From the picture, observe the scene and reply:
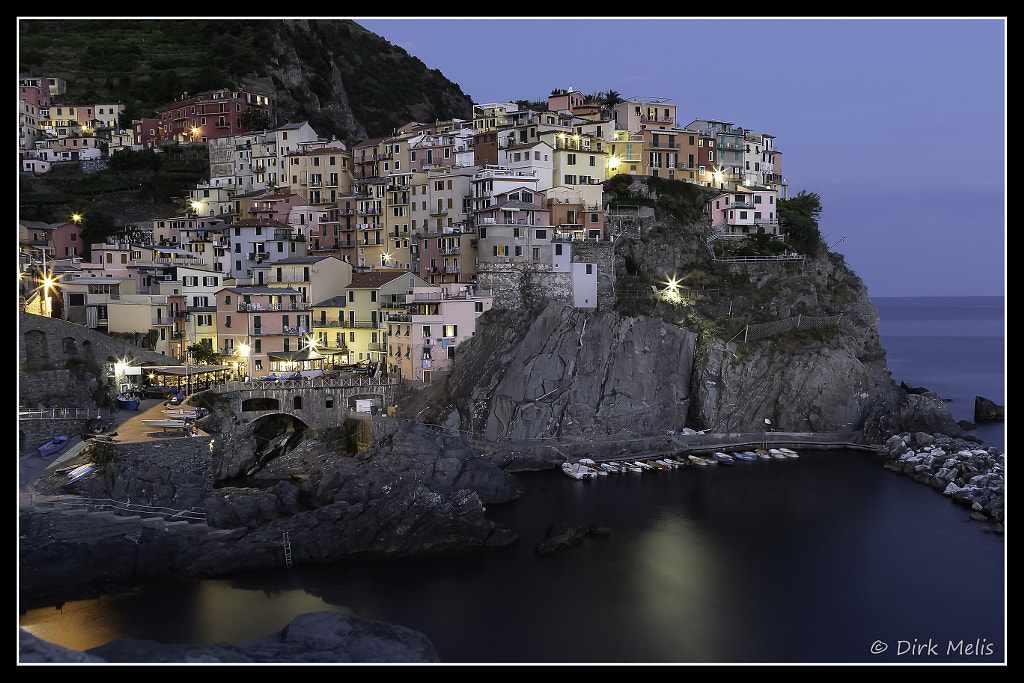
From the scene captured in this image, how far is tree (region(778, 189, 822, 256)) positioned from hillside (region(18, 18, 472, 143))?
38.3m

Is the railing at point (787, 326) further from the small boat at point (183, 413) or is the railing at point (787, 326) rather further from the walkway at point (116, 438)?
the walkway at point (116, 438)

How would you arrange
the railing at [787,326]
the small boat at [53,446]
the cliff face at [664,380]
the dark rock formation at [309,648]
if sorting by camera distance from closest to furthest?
the dark rock formation at [309,648] → the small boat at [53,446] → the cliff face at [664,380] → the railing at [787,326]

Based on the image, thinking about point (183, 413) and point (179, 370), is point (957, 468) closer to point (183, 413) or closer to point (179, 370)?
point (183, 413)

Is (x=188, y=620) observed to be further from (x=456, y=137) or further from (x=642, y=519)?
(x=456, y=137)

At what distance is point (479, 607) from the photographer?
23.4 metres

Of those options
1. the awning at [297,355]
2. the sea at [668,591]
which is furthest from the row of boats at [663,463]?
the awning at [297,355]

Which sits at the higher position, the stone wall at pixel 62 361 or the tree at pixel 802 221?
the tree at pixel 802 221

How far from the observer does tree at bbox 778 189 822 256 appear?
49.7 meters

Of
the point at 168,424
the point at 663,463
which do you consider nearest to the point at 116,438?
the point at 168,424

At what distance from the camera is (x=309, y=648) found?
57.0 feet

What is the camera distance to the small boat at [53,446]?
29703 mm

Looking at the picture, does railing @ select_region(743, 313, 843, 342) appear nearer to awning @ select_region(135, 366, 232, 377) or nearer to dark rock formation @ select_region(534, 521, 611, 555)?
dark rock formation @ select_region(534, 521, 611, 555)

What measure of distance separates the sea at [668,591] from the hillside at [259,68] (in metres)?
52.4

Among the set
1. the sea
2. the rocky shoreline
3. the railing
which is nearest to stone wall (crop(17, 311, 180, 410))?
the sea
